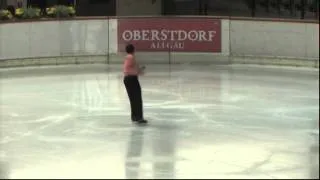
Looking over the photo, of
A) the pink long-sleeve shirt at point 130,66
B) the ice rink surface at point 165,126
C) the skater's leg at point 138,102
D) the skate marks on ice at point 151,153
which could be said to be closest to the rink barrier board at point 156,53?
the ice rink surface at point 165,126

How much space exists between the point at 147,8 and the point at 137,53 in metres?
8.51

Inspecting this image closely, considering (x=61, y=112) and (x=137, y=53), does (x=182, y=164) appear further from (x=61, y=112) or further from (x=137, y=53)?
(x=137, y=53)

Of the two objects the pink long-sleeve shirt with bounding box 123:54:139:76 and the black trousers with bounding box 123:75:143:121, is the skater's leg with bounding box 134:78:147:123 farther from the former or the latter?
the pink long-sleeve shirt with bounding box 123:54:139:76

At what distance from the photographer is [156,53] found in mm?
22828

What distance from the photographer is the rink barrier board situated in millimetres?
21375

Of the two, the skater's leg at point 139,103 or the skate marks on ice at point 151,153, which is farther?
the skater's leg at point 139,103

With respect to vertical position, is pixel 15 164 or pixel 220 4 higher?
pixel 220 4

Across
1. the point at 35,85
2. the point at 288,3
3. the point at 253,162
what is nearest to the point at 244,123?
the point at 253,162

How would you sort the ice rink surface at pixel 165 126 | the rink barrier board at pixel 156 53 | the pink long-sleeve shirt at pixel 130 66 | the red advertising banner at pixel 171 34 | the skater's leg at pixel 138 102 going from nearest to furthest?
the ice rink surface at pixel 165 126 < the pink long-sleeve shirt at pixel 130 66 < the skater's leg at pixel 138 102 < the rink barrier board at pixel 156 53 < the red advertising banner at pixel 171 34

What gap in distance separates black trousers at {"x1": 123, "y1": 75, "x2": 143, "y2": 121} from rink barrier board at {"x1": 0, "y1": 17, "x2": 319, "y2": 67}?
9.63 metres

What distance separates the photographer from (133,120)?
12.6m

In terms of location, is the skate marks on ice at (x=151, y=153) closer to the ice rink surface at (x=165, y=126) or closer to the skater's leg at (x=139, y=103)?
the ice rink surface at (x=165, y=126)

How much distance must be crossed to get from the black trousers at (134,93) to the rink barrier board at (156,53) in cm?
963

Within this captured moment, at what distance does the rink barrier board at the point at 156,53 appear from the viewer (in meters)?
21.4
